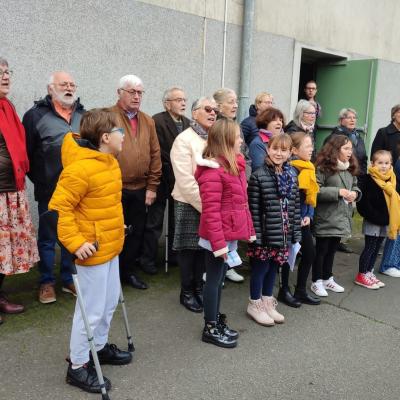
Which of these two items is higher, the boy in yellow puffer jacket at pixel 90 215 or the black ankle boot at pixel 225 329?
the boy in yellow puffer jacket at pixel 90 215

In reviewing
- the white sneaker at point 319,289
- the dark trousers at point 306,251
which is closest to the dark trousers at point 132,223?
the dark trousers at point 306,251

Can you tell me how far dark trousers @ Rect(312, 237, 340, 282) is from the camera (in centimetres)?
431

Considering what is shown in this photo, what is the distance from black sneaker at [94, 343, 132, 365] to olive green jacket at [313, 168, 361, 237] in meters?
2.16

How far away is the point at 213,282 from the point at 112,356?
0.84m

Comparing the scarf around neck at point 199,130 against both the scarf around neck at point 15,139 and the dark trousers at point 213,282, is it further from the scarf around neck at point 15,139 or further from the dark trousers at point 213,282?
the scarf around neck at point 15,139

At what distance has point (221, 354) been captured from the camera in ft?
10.4

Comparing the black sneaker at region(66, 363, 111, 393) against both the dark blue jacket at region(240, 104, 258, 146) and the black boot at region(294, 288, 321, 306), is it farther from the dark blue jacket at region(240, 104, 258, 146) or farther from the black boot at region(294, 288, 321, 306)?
the dark blue jacket at region(240, 104, 258, 146)

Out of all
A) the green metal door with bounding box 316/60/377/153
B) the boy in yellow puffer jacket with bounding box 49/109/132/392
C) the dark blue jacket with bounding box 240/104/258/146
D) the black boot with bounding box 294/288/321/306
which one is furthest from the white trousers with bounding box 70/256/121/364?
the green metal door with bounding box 316/60/377/153

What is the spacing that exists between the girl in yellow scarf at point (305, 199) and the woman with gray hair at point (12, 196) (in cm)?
222

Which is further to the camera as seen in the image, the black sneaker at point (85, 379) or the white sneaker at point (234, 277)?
the white sneaker at point (234, 277)

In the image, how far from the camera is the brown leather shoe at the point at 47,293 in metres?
3.80

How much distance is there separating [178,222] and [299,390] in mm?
1590

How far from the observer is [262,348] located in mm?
3279

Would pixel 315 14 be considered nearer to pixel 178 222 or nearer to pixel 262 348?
pixel 178 222
